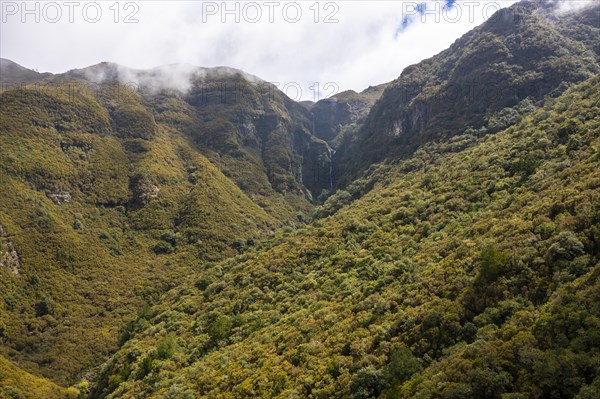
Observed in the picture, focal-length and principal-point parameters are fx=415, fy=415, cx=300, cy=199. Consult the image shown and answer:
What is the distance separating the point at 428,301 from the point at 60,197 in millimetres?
112973

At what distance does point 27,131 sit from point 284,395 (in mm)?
132194

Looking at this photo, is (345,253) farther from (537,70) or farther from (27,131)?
(27,131)

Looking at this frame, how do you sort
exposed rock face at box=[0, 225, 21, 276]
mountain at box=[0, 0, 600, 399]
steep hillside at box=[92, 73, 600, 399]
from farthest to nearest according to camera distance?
exposed rock face at box=[0, 225, 21, 276], mountain at box=[0, 0, 600, 399], steep hillside at box=[92, 73, 600, 399]

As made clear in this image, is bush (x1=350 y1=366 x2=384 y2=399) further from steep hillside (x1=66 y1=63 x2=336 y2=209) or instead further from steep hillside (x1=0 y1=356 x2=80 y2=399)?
steep hillside (x1=66 y1=63 x2=336 y2=209)

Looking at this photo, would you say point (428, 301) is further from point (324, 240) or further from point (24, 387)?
point (24, 387)

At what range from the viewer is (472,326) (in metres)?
28.8

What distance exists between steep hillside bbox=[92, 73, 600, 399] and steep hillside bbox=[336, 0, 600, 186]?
31129 mm

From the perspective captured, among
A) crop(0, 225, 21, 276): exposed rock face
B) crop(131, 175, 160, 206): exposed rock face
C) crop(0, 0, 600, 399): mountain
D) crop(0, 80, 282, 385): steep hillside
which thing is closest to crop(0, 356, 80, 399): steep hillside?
crop(0, 0, 600, 399): mountain

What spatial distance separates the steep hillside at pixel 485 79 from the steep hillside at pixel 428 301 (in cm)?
3113

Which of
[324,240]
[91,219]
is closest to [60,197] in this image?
[91,219]

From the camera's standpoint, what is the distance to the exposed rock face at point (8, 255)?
89.9m

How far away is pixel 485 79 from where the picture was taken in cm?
12256

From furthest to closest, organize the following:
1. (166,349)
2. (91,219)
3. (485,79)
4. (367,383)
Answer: (485,79) < (91,219) < (166,349) < (367,383)

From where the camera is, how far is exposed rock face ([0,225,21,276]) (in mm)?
89875
